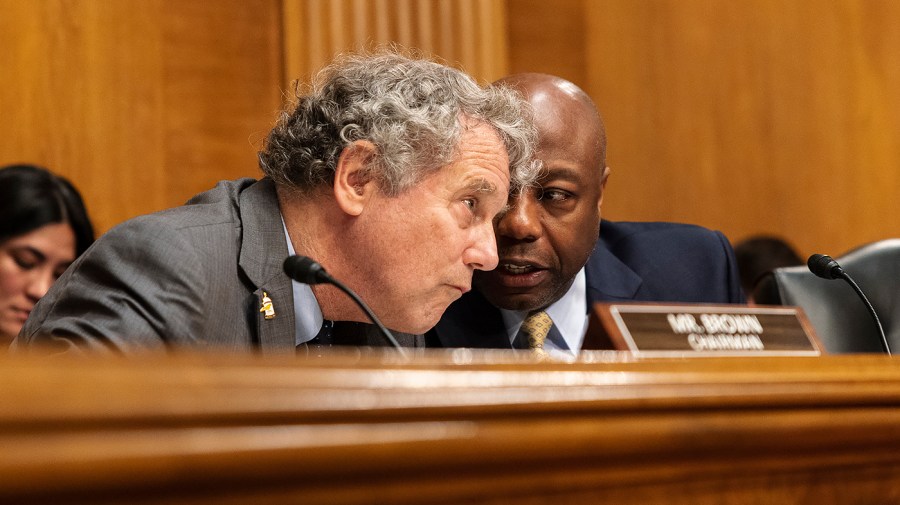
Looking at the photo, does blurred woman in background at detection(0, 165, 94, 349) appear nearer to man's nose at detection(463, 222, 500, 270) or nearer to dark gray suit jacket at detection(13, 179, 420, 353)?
dark gray suit jacket at detection(13, 179, 420, 353)

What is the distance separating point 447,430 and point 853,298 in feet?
5.95

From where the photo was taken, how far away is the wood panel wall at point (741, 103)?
12.9ft

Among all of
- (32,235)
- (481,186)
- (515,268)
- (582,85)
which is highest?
(481,186)

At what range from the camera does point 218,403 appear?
0.55m

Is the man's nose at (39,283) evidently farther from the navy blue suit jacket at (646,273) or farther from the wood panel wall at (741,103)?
the wood panel wall at (741,103)

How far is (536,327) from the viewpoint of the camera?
2.12m

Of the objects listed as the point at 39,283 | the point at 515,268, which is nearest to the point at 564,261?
the point at 515,268

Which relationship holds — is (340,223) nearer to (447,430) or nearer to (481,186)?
(481,186)

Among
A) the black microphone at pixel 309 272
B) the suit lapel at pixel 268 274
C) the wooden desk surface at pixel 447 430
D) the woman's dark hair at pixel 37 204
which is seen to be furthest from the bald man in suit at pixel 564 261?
the woman's dark hair at pixel 37 204

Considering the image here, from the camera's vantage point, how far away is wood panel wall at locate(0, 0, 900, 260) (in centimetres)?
323

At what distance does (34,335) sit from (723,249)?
1523mm

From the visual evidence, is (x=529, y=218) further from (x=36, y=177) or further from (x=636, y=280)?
(x=36, y=177)

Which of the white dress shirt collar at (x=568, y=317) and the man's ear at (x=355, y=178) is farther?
the white dress shirt collar at (x=568, y=317)

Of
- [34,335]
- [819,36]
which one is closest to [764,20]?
[819,36]
